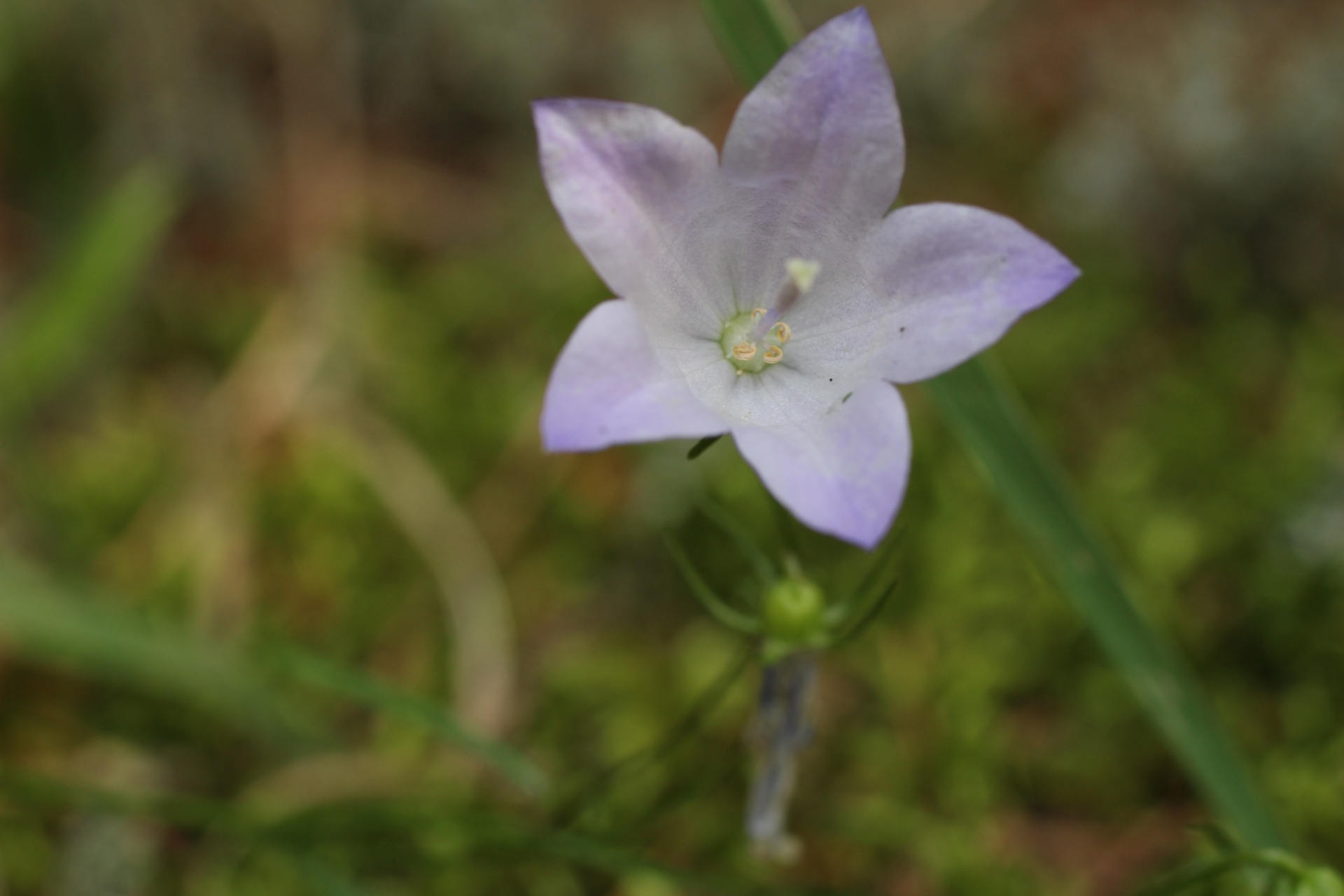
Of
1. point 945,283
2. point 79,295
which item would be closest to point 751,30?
point 945,283

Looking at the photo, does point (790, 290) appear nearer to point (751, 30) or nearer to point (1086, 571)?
point (751, 30)

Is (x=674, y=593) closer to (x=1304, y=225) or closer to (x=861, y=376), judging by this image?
(x=861, y=376)

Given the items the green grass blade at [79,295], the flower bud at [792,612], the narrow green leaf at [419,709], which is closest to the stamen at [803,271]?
the flower bud at [792,612]

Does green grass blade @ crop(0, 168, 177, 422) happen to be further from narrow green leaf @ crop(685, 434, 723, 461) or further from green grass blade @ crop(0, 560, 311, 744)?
narrow green leaf @ crop(685, 434, 723, 461)

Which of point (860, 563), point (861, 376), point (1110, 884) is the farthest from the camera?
point (860, 563)

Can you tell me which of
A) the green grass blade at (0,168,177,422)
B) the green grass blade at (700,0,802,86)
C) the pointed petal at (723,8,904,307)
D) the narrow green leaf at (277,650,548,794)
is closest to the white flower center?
the pointed petal at (723,8,904,307)

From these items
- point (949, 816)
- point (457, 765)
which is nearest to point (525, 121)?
point (457, 765)

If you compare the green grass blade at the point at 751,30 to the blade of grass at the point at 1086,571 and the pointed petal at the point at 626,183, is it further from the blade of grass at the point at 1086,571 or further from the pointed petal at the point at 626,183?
the pointed petal at the point at 626,183

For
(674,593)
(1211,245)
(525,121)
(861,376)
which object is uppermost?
(525,121)
